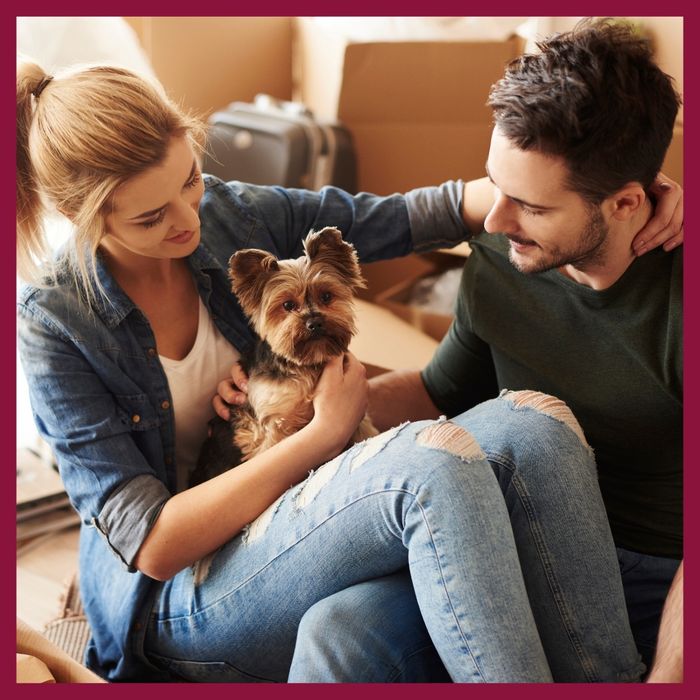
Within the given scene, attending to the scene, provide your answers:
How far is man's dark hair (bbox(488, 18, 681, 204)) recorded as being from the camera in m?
1.24

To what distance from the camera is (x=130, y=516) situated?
129 cm

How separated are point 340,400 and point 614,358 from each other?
0.48 metres

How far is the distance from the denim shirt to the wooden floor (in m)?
0.52

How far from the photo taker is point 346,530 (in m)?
1.22

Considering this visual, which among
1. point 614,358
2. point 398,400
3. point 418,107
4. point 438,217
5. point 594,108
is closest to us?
point 594,108

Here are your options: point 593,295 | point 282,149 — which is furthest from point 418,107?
point 593,295

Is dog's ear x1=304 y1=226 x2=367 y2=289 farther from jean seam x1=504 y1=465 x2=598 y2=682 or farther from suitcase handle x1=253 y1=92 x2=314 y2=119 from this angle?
suitcase handle x1=253 y1=92 x2=314 y2=119

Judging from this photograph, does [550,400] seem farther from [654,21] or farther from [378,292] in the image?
[654,21]

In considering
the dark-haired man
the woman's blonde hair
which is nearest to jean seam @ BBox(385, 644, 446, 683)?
the dark-haired man

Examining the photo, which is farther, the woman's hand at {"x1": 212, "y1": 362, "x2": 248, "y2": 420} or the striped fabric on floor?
the striped fabric on floor

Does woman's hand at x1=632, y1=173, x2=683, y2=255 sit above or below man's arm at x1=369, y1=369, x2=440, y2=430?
above

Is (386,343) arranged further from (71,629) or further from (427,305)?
(71,629)

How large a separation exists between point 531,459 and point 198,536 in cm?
53

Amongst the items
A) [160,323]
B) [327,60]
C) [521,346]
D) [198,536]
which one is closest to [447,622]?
[198,536]
